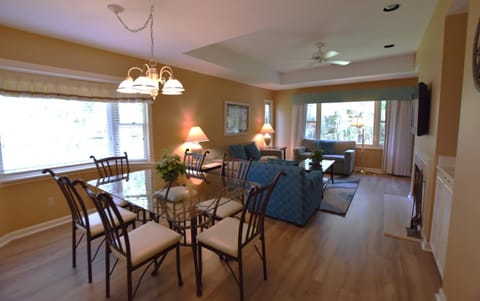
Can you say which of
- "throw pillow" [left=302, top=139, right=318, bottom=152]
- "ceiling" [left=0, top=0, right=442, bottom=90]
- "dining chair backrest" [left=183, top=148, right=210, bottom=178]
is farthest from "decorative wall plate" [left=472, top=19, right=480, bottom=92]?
"throw pillow" [left=302, top=139, right=318, bottom=152]

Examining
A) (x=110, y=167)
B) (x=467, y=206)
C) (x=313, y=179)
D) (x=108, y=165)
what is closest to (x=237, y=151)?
(x=313, y=179)

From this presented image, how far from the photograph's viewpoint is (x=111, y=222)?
1.57m

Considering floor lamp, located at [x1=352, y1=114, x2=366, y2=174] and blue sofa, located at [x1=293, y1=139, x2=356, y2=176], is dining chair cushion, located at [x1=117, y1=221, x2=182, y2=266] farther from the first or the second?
floor lamp, located at [x1=352, y1=114, x2=366, y2=174]

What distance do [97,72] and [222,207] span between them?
264cm

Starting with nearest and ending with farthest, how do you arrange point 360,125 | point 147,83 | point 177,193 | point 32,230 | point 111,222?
point 111,222 < point 147,83 < point 177,193 < point 32,230 < point 360,125

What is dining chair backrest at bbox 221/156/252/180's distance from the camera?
289 centimetres

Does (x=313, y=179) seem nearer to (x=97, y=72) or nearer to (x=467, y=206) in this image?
(x=467, y=206)

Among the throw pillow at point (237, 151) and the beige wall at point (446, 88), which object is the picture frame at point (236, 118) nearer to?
the throw pillow at point (237, 151)

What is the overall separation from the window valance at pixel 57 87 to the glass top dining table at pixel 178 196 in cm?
133

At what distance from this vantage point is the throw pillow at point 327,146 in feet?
20.8

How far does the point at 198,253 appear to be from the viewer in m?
1.95

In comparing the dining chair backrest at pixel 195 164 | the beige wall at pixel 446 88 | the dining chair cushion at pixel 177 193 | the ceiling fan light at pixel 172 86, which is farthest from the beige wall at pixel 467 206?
the dining chair backrest at pixel 195 164

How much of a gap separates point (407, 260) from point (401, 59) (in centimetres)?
427

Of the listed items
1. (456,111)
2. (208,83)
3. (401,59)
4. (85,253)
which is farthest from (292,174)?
(401,59)
